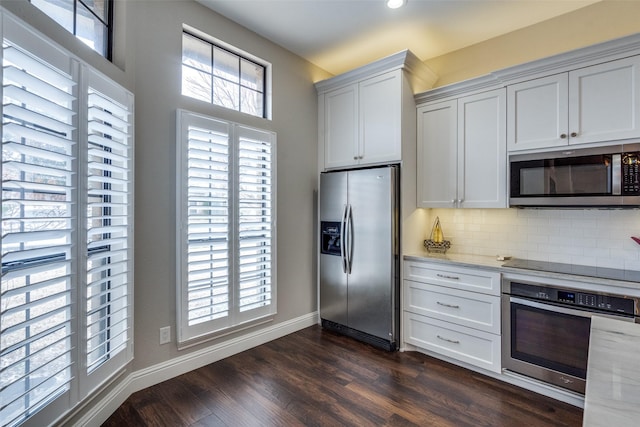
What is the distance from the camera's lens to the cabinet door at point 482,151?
2.63 meters

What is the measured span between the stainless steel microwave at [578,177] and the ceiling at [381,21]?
127 centimetres

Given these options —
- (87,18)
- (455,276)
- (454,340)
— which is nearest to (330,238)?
(455,276)

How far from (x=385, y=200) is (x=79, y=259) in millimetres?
2308

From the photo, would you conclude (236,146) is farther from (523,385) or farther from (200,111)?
(523,385)

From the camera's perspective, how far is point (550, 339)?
86.2 inches

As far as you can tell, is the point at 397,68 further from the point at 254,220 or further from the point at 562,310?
the point at 562,310

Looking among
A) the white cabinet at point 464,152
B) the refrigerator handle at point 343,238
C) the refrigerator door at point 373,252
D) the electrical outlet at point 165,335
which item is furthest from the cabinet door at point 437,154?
the electrical outlet at point 165,335

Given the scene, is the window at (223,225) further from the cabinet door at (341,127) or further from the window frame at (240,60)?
the cabinet door at (341,127)

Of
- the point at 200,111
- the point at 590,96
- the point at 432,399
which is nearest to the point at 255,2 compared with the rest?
the point at 200,111

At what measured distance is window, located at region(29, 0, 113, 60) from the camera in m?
1.72

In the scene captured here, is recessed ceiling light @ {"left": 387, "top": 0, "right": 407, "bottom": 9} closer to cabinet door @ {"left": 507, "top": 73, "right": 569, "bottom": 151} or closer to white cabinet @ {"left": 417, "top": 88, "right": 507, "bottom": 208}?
white cabinet @ {"left": 417, "top": 88, "right": 507, "bottom": 208}

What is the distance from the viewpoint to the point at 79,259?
165 cm

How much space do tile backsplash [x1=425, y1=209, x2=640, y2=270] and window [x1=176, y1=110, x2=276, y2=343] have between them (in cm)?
180

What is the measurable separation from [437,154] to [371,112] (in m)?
0.78
